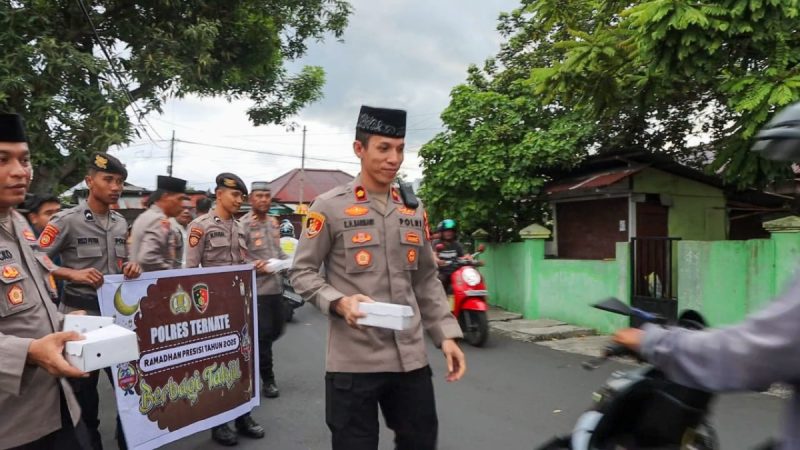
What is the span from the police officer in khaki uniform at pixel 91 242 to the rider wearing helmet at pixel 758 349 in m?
3.26

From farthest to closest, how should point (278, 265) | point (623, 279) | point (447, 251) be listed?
point (447, 251) < point (623, 279) < point (278, 265)

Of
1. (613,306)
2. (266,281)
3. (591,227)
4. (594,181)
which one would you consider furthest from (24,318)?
(591,227)

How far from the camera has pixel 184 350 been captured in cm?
375

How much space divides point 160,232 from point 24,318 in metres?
2.41

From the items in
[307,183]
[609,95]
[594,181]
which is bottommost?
[594,181]

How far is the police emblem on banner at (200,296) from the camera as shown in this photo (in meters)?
3.81

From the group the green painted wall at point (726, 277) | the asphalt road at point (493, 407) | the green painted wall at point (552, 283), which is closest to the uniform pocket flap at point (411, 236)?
the asphalt road at point (493, 407)

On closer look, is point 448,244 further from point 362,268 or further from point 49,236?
point 362,268

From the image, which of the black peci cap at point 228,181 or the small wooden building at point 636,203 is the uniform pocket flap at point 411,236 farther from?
the small wooden building at point 636,203

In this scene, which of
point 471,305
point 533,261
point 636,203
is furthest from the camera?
point 636,203

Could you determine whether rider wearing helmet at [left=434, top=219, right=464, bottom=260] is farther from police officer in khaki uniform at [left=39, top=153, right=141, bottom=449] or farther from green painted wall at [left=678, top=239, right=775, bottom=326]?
police officer in khaki uniform at [left=39, top=153, right=141, bottom=449]

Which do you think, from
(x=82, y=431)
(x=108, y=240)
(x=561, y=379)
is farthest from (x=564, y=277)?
(x=82, y=431)

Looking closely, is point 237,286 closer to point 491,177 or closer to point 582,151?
point 491,177

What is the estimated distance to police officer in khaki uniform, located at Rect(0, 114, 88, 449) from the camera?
5.94 ft
